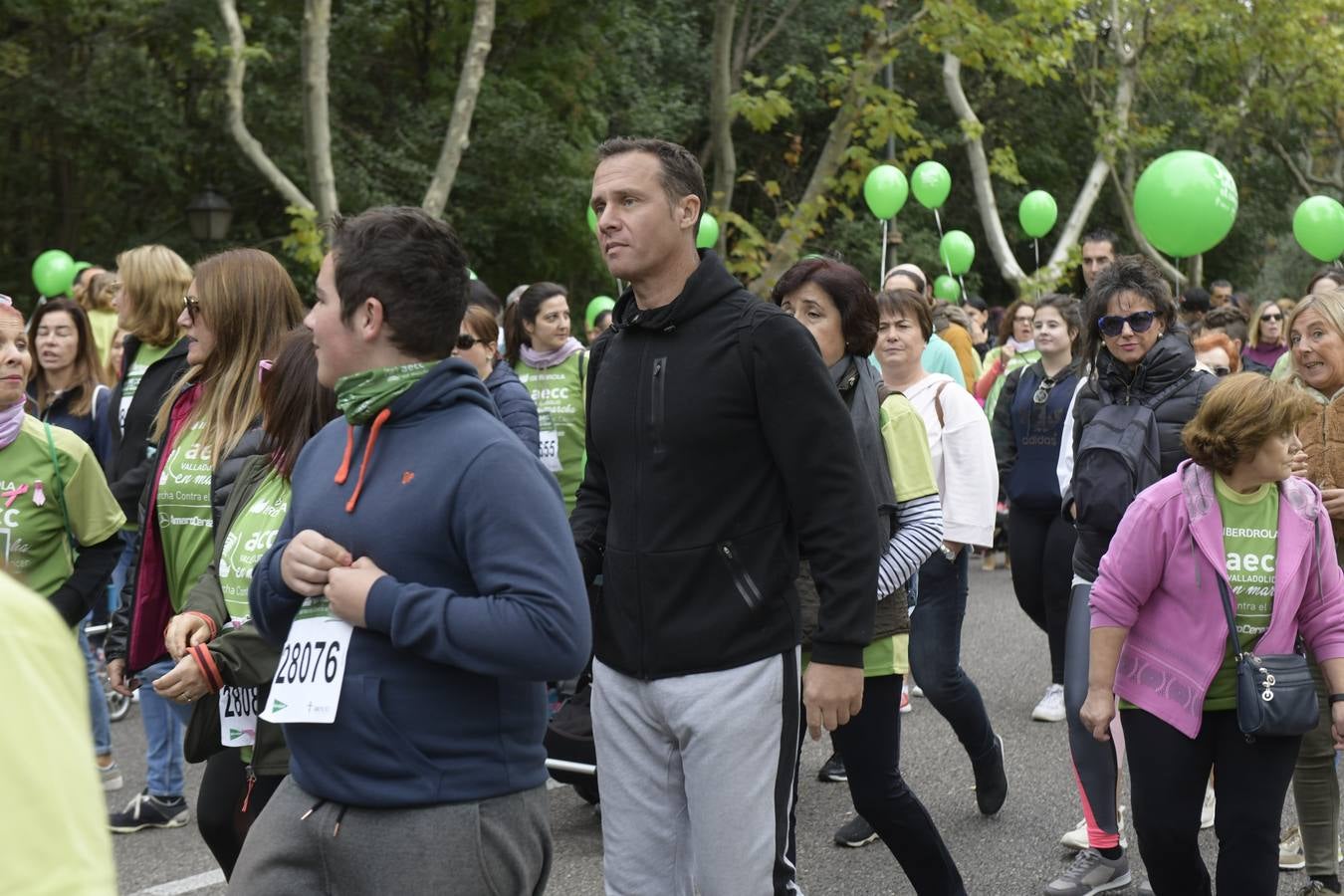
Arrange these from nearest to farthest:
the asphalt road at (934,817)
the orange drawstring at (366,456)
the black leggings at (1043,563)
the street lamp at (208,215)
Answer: the orange drawstring at (366,456)
the asphalt road at (934,817)
the black leggings at (1043,563)
the street lamp at (208,215)

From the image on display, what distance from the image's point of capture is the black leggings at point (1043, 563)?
654 cm

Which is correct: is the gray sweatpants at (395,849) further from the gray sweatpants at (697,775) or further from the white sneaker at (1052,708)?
the white sneaker at (1052,708)

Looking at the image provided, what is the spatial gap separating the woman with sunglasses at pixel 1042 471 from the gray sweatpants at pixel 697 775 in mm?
3293

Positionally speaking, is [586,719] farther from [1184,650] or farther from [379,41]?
[379,41]

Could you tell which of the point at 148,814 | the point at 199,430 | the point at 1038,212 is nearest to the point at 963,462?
the point at 199,430

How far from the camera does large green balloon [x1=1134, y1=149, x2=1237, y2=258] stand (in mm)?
9367

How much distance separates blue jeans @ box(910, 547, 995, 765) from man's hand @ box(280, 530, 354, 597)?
3.49 meters

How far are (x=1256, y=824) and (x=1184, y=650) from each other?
463 millimetres

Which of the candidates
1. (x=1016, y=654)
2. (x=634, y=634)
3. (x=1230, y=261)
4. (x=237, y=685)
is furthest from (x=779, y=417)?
(x=1230, y=261)

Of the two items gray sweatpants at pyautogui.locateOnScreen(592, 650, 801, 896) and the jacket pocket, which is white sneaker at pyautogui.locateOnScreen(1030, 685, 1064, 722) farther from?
the jacket pocket

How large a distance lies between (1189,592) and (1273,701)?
34cm

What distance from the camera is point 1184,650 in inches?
→ 159

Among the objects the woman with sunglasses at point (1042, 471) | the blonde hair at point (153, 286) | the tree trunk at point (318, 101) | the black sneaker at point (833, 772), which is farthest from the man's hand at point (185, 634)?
the tree trunk at point (318, 101)

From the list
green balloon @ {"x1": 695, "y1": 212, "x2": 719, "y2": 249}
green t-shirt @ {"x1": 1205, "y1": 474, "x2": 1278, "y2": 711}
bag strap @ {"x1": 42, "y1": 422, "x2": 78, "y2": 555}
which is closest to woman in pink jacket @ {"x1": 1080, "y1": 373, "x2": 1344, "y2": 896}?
green t-shirt @ {"x1": 1205, "y1": 474, "x2": 1278, "y2": 711}
